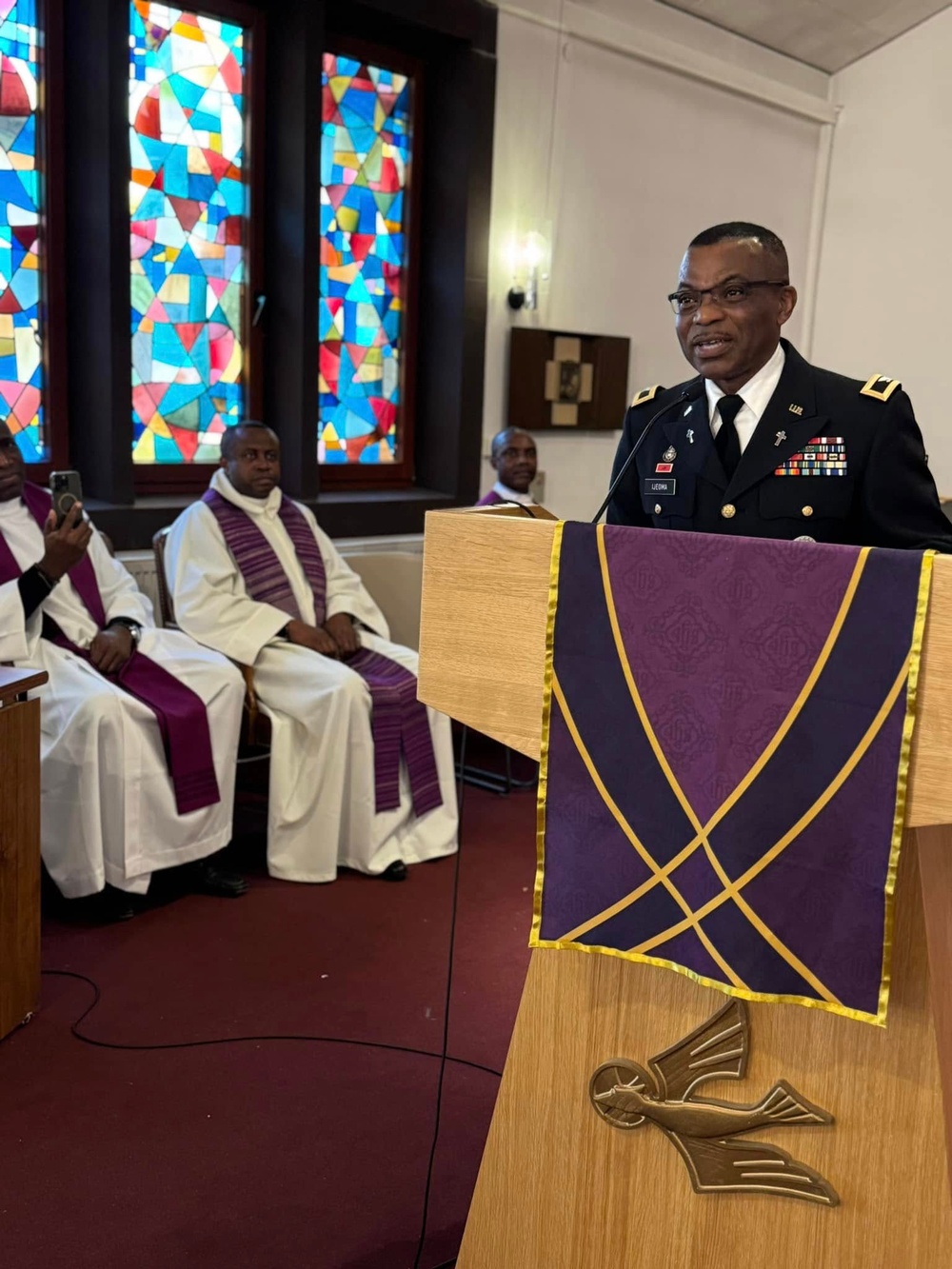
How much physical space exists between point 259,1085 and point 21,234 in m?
3.24

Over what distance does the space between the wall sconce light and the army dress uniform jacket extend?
4210 mm

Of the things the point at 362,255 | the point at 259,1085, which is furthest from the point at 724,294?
the point at 362,255

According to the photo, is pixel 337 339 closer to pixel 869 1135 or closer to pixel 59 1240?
pixel 59 1240

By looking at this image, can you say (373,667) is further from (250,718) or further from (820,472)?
(820,472)

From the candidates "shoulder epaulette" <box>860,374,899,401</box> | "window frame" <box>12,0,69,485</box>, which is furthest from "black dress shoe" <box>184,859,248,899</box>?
"shoulder epaulette" <box>860,374,899,401</box>

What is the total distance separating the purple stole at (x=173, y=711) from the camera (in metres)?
3.51

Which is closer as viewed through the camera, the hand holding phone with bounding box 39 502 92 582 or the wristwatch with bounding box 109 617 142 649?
the hand holding phone with bounding box 39 502 92 582

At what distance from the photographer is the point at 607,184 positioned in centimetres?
609

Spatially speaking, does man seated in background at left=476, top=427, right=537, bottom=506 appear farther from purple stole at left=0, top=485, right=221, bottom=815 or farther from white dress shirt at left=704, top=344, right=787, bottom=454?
white dress shirt at left=704, top=344, right=787, bottom=454

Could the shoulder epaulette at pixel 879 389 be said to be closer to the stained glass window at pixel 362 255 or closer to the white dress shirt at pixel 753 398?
the white dress shirt at pixel 753 398

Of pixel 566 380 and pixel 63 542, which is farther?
pixel 566 380

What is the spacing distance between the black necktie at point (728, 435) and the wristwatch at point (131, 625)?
245 cm

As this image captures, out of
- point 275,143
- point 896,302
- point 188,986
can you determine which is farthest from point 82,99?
point 896,302

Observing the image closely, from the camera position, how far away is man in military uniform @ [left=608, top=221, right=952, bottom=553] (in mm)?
1698
